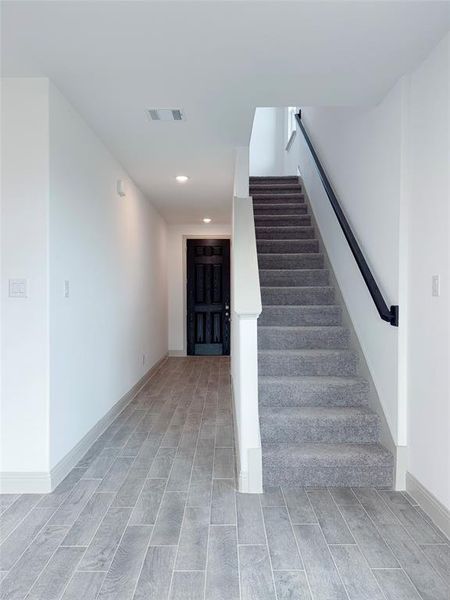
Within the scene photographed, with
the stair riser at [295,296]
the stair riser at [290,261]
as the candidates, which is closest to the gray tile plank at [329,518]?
the stair riser at [295,296]

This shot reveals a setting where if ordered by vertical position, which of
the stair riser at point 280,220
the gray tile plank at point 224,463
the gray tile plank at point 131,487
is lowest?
the gray tile plank at point 131,487

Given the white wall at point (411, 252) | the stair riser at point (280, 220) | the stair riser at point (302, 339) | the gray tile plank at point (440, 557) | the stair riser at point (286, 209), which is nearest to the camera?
the gray tile plank at point (440, 557)

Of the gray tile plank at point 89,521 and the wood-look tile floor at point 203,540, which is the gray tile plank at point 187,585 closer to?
the wood-look tile floor at point 203,540

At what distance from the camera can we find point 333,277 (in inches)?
152

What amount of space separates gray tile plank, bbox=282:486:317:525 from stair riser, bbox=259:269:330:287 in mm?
2059

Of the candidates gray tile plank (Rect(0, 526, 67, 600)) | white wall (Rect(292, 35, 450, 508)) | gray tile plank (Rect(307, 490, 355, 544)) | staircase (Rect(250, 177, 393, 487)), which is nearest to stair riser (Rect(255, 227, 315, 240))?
staircase (Rect(250, 177, 393, 487))

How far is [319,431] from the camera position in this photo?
2.67m

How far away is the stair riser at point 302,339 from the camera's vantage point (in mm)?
3346

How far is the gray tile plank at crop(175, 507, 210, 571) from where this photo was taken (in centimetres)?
174

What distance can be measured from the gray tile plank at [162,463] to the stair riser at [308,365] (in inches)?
34.8

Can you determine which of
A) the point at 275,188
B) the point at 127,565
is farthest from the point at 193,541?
the point at 275,188

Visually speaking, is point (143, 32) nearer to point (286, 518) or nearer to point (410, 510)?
point (286, 518)

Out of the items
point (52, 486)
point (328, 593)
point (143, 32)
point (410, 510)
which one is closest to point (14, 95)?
point (143, 32)

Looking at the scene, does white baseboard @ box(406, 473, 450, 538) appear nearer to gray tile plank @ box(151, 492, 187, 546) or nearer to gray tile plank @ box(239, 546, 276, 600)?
gray tile plank @ box(239, 546, 276, 600)
